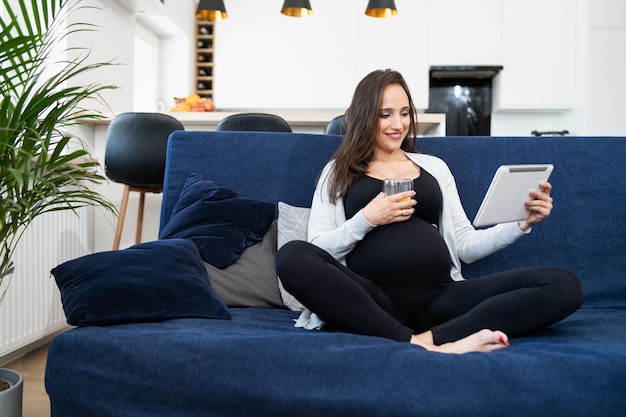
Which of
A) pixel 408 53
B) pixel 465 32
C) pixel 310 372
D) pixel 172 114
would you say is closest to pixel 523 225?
pixel 310 372

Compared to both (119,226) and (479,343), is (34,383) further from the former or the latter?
(479,343)

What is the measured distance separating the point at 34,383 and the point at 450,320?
5.41 feet

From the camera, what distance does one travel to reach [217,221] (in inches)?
79.4

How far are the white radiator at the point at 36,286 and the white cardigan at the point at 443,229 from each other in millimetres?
1141

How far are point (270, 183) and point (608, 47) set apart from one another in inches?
188

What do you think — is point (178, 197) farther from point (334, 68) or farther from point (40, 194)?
point (334, 68)

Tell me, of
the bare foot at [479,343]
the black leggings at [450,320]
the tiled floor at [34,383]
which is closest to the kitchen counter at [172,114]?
the tiled floor at [34,383]

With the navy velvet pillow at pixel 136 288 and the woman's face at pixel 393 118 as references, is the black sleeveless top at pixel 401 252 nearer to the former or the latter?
the woman's face at pixel 393 118

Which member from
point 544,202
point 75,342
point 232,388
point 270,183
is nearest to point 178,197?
point 270,183

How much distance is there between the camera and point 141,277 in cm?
162

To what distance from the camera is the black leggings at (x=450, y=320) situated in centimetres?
150

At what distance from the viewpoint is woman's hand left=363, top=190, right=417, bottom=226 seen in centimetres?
165

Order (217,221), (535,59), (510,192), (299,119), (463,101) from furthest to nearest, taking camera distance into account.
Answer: (463,101) < (535,59) < (299,119) < (217,221) < (510,192)

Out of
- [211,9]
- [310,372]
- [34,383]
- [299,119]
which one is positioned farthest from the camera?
[211,9]
